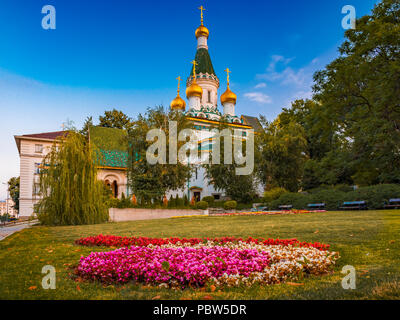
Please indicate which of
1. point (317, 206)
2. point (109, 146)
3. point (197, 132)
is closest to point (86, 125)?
point (109, 146)

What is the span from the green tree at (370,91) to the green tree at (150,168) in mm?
12049

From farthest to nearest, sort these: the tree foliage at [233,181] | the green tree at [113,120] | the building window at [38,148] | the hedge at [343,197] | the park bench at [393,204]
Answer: the green tree at [113,120] < the building window at [38,148] < the tree foliage at [233,181] < the hedge at [343,197] < the park bench at [393,204]

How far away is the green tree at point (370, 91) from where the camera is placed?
60.5ft

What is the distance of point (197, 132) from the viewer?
29219mm

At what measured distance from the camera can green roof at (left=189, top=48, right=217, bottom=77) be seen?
52.7m

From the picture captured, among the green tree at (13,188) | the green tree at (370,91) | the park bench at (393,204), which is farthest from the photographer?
the green tree at (13,188)

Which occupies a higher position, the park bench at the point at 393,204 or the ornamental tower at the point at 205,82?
the ornamental tower at the point at 205,82

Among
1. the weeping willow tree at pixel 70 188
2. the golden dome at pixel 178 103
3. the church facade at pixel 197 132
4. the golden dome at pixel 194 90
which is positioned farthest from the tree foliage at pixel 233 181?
the golden dome at pixel 178 103

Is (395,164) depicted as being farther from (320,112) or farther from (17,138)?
(17,138)

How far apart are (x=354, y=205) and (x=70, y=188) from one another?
16562mm

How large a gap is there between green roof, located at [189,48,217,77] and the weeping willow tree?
128 ft

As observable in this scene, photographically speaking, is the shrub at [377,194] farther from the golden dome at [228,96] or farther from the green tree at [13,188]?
the green tree at [13,188]

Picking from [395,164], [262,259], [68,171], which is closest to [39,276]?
[262,259]
